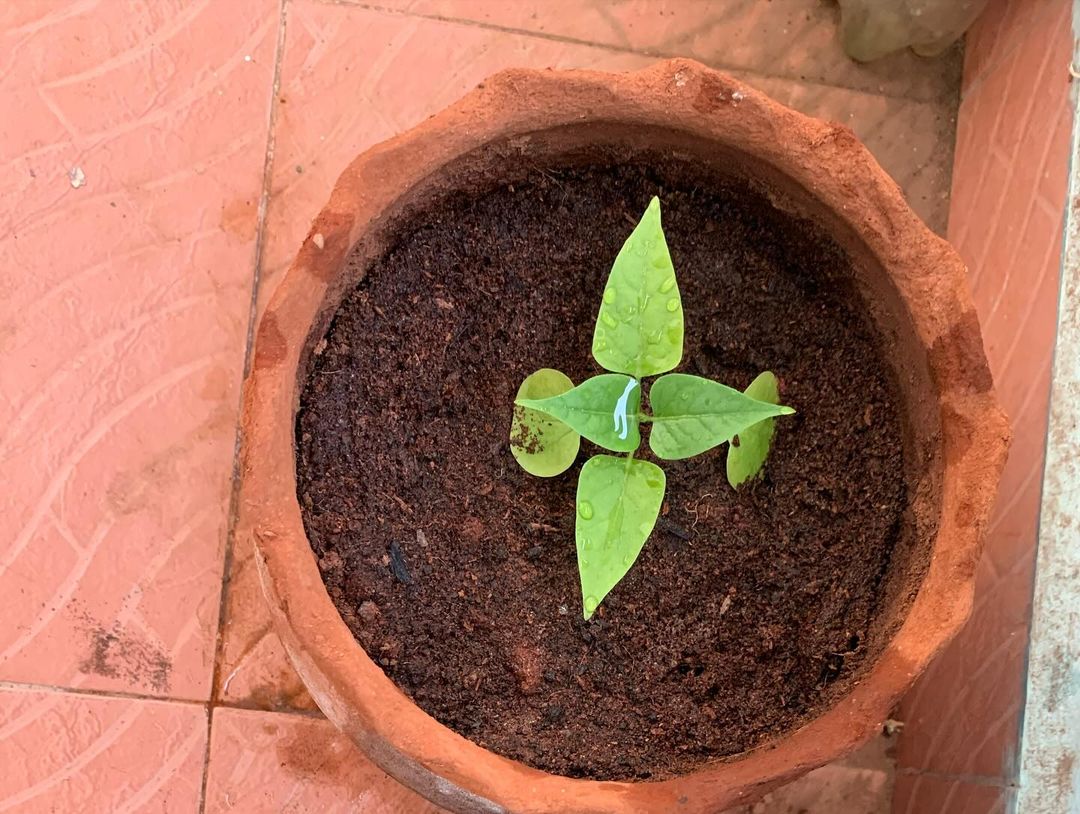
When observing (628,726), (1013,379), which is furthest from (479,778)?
(1013,379)

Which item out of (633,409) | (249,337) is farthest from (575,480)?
(249,337)

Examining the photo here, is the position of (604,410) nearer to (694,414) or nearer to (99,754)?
(694,414)

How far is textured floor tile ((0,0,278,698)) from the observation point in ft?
4.21

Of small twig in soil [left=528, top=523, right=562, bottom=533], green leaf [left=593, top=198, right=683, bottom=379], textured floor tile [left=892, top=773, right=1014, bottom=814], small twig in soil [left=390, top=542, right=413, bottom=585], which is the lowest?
textured floor tile [left=892, top=773, right=1014, bottom=814]

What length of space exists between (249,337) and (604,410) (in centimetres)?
62

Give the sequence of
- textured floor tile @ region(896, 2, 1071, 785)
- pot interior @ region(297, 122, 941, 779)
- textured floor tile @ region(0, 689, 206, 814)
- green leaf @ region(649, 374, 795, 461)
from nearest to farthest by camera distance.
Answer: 1. green leaf @ region(649, 374, 795, 461)
2. pot interior @ region(297, 122, 941, 779)
3. textured floor tile @ region(896, 2, 1071, 785)
4. textured floor tile @ region(0, 689, 206, 814)

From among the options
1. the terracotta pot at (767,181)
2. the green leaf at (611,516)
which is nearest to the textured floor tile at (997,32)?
the terracotta pot at (767,181)

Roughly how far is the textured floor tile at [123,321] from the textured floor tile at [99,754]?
0.11ft

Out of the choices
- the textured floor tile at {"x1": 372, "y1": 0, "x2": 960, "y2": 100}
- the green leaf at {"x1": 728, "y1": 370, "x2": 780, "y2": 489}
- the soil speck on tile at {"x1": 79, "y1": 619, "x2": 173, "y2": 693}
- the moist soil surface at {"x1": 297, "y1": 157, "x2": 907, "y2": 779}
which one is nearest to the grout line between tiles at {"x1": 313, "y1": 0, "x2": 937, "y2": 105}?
the textured floor tile at {"x1": 372, "y1": 0, "x2": 960, "y2": 100}

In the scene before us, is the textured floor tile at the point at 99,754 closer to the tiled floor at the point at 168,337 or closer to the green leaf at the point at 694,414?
the tiled floor at the point at 168,337

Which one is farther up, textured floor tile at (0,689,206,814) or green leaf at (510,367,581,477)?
green leaf at (510,367,581,477)

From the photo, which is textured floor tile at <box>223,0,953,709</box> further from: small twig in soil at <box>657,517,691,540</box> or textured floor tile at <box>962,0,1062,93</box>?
small twig in soil at <box>657,517,691,540</box>

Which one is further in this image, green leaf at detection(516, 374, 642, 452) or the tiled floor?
the tiled floor

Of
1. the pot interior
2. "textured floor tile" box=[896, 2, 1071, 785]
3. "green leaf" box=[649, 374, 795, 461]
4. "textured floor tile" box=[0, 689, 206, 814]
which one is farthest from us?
"textured floor tile" box=[0, 689, 206, 814]
